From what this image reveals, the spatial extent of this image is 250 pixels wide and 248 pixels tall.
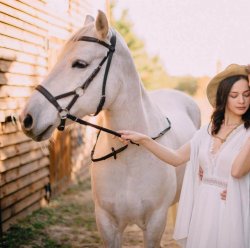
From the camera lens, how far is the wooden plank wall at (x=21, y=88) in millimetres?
4535

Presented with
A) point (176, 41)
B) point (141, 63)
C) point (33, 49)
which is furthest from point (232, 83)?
point (176, 41)

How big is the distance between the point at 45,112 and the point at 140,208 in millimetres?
1092

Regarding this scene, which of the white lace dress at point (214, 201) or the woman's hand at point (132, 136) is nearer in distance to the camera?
the white lace dress at point (214, 201)

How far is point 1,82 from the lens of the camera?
4.37 metres

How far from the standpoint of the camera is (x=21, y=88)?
5035mm

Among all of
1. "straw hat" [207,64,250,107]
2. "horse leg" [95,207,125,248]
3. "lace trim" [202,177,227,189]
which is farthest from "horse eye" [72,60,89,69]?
"horse leg" [95,207,125,248]

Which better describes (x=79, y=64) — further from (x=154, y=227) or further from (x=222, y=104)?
(x=154, y=227)

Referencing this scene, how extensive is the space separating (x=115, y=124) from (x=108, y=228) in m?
0.84

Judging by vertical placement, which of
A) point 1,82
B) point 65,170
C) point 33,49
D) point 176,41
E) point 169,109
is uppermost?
point 176,41

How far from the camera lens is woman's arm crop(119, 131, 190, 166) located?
2457 millimetres

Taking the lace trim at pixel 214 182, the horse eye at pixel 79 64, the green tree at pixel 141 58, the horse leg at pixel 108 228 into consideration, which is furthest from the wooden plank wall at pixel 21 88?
the green tree at pixel 141 58

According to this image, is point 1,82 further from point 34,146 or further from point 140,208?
point 140,208

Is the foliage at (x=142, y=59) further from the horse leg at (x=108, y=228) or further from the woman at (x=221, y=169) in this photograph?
the woman at (x=221, y=169)

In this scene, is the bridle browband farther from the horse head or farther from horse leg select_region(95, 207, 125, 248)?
horse leg select_region(95, 207, 125, 248)
